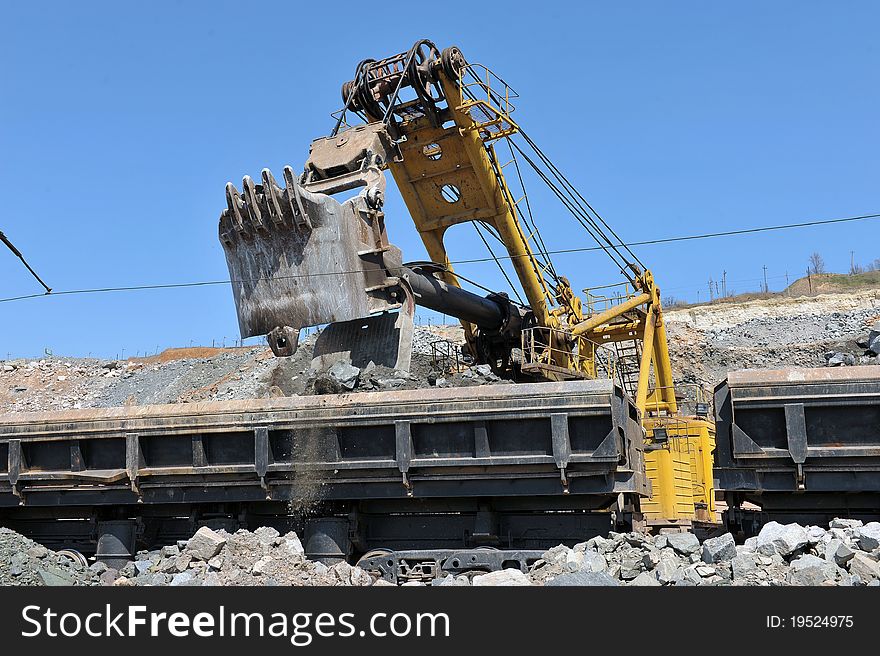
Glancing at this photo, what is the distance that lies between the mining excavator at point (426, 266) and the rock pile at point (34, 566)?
9.83ft

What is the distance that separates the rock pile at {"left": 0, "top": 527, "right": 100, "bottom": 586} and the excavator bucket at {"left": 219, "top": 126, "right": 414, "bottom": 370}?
2.97 meters

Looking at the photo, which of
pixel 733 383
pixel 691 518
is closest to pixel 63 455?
pixel 733 383

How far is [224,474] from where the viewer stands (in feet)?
25.2

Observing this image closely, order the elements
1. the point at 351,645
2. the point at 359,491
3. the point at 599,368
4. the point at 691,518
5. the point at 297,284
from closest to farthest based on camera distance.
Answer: the point at 351,645, the point at 359,491, the point at 297,284, the point at 691,518, the point at 599,368

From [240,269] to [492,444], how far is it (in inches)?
156

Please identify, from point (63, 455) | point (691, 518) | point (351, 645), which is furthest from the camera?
point (691, 518)

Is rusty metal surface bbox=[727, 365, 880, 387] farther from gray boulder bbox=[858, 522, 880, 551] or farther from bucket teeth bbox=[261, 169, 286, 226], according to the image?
bucket teeth bbox=[261, 169, 286, 226]

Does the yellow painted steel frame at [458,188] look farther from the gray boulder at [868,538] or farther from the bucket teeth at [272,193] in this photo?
the gray boulder at [868,538]

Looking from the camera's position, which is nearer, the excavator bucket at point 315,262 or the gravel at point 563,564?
the gravel at point 563,564

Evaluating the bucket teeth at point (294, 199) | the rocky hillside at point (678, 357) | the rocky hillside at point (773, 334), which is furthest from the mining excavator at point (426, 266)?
the rocky hillside at point (773, 334)

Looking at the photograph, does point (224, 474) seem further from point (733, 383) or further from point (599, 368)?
point (599, 368)

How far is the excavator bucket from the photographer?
30.1ft

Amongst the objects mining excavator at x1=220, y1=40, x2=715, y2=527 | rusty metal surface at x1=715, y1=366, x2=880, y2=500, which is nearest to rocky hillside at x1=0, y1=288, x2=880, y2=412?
mining excavator at x1=220, y1=40, x2=715, y2=527

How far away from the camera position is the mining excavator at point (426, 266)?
30.4 ft
